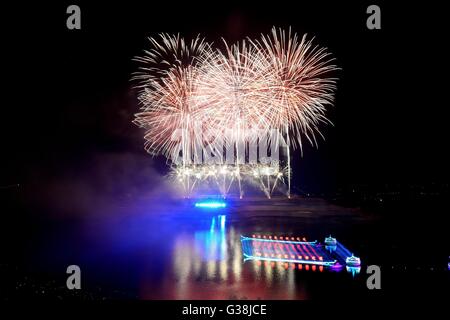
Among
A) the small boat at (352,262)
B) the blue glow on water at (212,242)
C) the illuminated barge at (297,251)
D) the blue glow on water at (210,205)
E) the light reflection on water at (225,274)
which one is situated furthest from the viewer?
the blue glow on water at (210,205)

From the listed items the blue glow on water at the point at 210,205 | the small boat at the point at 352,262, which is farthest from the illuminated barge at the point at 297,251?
the blue glow on water at the point at 210,205

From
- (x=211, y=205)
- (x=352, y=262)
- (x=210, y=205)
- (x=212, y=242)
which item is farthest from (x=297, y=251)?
(x=210, y=205)

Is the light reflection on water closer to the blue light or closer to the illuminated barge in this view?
the illuminated barge

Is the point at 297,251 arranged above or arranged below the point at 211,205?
above

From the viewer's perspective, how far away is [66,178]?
43.5m

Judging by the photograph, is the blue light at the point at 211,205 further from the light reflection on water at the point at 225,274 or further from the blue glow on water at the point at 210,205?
the light reflection on water at the point at 225,274

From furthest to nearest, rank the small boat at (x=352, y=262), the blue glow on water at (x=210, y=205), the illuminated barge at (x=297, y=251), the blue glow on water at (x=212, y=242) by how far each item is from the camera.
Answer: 1. the blue glow on water at (x=210, y=205)
2. the blue glow on water at (x=212, y=242)
3. the illuminated barge at (x=297, y=251)
4. the small boat at (x=352, y=262)

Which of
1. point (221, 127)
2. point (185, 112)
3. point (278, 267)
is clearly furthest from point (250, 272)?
point (185, 112)

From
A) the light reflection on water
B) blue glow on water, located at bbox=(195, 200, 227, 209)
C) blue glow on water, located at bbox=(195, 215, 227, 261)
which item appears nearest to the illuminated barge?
the light reflection on water

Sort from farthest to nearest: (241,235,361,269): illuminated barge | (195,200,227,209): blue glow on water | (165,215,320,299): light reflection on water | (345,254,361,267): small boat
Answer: (195,200,227,209): blue glow on water
(241,235,361,269): illuminated barge
(345,254,361,267): small boat
(165,215,320,299): light reflection on water

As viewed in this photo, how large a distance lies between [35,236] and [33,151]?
30017 millimetres

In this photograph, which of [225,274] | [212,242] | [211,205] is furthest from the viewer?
[211,205]

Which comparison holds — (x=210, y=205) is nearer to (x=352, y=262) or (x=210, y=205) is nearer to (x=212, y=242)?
(x=212, y=242)

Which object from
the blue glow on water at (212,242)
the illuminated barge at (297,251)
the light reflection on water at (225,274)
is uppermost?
the illuminated barge at (297,251)
